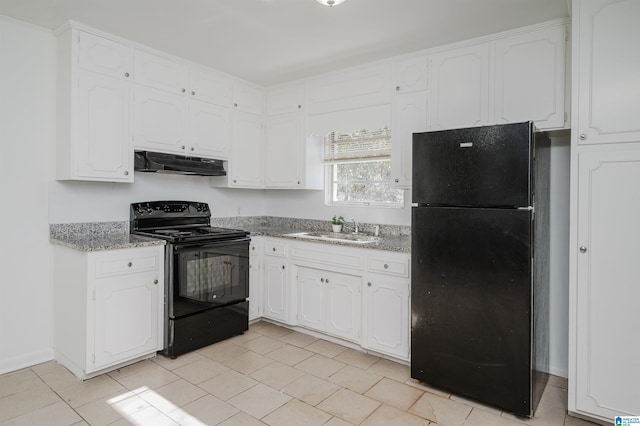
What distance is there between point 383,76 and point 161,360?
2.91m

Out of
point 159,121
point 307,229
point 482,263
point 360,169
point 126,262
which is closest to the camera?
point 482,263

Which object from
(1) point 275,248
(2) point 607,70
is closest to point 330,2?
(2) point 607,70

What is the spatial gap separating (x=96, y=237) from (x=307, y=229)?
197cm

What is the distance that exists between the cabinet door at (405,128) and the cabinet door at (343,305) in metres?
0.91

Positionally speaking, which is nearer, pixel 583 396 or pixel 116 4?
pixel 583 396

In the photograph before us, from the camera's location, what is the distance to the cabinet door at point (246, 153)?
150 inches

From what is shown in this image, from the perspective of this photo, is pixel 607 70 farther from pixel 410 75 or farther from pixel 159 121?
pixel 159 121

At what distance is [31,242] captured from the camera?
2789 mm

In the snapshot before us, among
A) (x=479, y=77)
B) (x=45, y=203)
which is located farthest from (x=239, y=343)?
(x=479, y=77)

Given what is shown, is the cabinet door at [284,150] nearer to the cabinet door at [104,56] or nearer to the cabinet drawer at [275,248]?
the cabinet drawer at [275,248]

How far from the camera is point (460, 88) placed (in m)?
2.84

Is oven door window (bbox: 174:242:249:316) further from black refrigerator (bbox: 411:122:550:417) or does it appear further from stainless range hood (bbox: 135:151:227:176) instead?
black refrigerator (bbox: 411:122:550:417)

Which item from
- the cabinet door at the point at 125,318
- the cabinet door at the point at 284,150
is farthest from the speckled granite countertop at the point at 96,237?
the cabinet door at the point at 284,150

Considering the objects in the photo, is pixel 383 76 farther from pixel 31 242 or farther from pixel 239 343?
pixel 31 242
